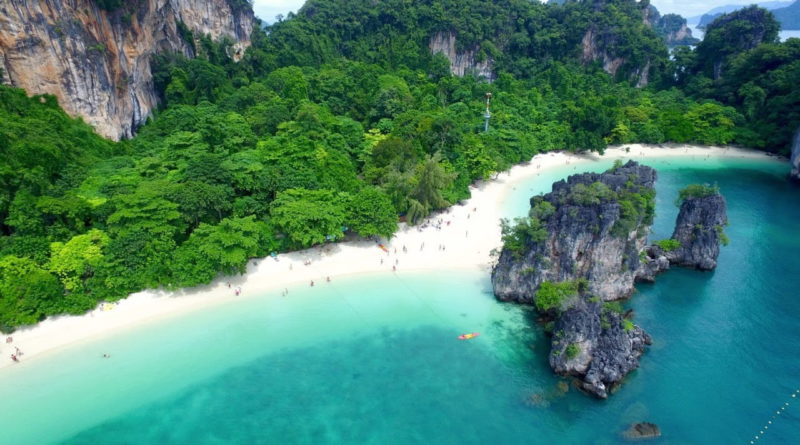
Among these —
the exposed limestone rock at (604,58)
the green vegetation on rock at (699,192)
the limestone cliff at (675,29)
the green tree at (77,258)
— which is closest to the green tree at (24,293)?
the green tree at (77,258)

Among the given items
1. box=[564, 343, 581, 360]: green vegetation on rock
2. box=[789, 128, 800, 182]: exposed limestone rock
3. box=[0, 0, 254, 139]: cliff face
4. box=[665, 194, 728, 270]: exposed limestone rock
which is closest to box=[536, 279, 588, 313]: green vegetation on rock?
box=[564, 343, 581, 360]: green vegetation on rock

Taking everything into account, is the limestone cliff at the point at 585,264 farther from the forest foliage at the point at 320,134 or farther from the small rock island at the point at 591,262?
the forest foliage at the point at 320,134

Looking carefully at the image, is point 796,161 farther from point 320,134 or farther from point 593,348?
point 320,134

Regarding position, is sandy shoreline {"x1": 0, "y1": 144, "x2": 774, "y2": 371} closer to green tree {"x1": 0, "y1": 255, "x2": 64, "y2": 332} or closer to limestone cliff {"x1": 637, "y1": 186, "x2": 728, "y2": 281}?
green tree {"x1": 0, "y1": 255, "x2": 64, "y2": 332}

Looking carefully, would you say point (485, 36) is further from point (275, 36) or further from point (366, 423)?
point (366, 423)

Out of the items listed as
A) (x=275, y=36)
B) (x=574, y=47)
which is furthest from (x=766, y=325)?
(x=275, y=36)
